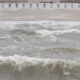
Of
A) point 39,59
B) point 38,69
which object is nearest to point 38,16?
point 39,59

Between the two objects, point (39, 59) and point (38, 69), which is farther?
point (39, 59)

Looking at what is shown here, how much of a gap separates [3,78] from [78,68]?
1822 mm

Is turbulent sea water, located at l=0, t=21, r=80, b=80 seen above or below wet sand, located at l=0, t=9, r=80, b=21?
above

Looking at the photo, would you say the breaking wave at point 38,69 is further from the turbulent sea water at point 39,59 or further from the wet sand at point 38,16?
the wet sand at point 38,16

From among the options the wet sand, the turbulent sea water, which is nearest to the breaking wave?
the turbulent sea water

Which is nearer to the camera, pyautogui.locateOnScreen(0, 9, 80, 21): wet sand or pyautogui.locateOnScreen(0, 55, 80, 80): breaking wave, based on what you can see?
pyautogui.locateOnScreen(0, 55, 80, 80): breaking wave

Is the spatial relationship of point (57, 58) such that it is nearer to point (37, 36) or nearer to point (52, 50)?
point (52, 50)

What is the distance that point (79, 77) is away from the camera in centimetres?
532

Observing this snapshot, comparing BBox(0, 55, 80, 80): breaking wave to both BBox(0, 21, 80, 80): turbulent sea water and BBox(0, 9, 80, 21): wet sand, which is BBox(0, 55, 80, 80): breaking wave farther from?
BBox(0, 9, 80, 21): wet sand

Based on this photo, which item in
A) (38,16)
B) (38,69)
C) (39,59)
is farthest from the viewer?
(38,16)

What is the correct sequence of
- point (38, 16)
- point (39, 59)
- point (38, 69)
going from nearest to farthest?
point (38, 69), point (39, 59), point (38, 16)

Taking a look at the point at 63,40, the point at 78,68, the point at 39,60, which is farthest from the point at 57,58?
the point at 63,40

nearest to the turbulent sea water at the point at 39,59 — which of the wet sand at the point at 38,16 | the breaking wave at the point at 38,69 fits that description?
the breaking wave at the point at 38,69

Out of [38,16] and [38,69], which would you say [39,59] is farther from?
[38,16]
